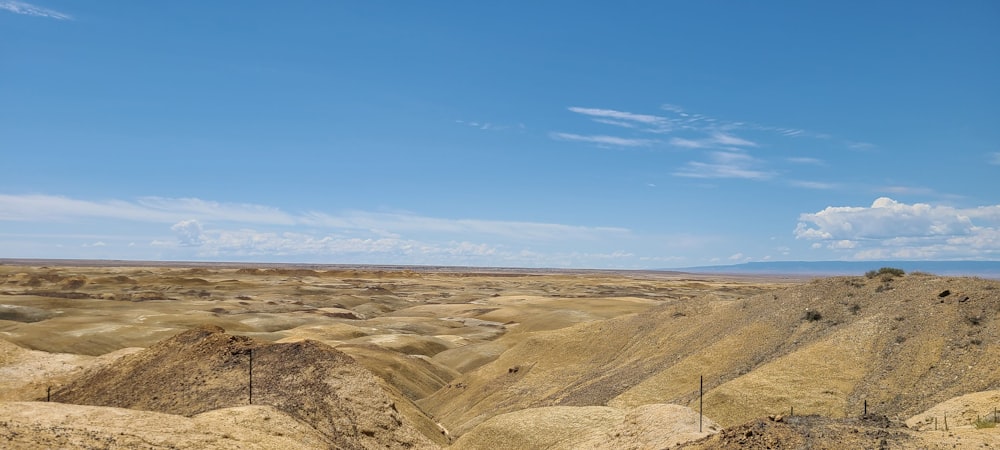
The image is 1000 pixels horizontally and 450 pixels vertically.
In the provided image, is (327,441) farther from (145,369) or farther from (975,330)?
(975,330)

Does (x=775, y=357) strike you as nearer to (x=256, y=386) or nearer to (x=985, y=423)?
(x=985, y=423)

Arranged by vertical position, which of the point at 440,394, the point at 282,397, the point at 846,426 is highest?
the point at 846,426

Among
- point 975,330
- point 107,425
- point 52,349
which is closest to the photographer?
point 107,425

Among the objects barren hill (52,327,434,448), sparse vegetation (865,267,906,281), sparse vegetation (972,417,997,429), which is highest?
sparse vegetation (865,267,906,281)

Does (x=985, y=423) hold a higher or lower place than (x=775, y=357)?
higher

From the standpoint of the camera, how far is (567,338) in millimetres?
43062

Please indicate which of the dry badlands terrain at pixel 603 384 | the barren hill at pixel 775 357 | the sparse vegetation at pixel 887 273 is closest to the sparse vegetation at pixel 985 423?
the dry badlands terrain at pixel 603 384

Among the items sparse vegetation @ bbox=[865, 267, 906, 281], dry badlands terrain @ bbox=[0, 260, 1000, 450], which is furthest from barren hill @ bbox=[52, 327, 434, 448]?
sparse vegetation @ bbox=[865, 267, 906, 281]

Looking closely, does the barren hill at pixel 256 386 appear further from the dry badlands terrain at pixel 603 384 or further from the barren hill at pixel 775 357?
the barren hill at pixel 775 357

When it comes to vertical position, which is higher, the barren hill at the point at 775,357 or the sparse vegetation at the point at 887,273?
the sparse vegetation at the point at 887,273

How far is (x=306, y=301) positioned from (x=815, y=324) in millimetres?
80896

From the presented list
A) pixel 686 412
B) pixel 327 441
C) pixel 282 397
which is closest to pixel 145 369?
pixel 282 397

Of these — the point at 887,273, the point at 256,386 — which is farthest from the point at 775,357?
the point at 256,386

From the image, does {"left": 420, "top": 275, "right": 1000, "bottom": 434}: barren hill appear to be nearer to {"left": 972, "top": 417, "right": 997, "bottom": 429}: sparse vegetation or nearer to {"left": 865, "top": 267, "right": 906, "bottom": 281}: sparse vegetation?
{"left": 865, "top": 267, "right": 906, "bottom": 281}: sparse vegetation
